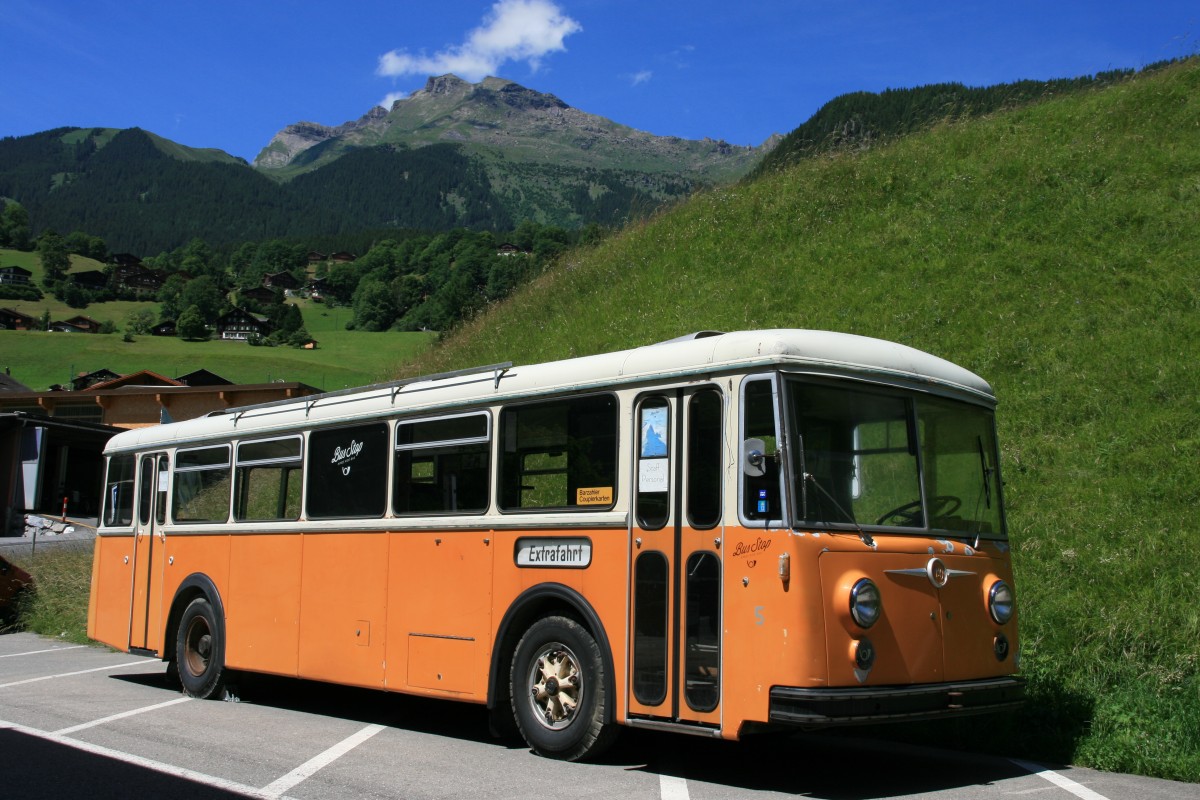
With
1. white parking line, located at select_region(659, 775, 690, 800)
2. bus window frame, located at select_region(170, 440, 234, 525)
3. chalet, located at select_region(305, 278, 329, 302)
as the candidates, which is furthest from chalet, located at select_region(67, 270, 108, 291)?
white parking line, located at select_region(659, 775, 690, 800)

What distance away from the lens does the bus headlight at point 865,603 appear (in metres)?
6.55

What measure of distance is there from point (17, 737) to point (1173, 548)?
34.2ft

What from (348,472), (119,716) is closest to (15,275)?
(119,716)

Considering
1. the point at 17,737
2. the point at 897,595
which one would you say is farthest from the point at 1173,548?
the point at 17,737

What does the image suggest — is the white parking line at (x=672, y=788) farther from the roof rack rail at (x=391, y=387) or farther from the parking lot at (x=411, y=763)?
the roof rack rail at (x=391, y=387)

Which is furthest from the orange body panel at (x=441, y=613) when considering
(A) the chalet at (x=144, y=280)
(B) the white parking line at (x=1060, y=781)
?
(A) the chalet at (x=144, y=280)

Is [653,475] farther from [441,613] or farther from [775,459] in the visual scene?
[441,613]

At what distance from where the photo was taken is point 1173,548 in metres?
10.5

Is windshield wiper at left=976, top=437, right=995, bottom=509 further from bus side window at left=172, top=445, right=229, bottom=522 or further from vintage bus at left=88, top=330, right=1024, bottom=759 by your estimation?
bus side window at left=172, top=445, right=229, bottom=522

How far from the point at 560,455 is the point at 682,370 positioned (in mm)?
1353

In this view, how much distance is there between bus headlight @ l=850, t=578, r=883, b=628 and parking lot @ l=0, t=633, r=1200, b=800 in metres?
1.10

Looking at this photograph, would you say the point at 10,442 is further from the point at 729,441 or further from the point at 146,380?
the point at 729,441

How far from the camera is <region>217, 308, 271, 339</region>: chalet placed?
393ft

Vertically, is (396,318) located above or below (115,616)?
above
